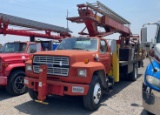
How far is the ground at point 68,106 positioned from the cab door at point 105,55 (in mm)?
1076

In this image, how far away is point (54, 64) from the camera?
5.35 metres

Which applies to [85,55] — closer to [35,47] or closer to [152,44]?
[152,44]

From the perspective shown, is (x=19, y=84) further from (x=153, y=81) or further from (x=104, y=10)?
(x=153, y=81)

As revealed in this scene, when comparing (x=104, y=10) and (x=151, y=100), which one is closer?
(x=151, y=100)

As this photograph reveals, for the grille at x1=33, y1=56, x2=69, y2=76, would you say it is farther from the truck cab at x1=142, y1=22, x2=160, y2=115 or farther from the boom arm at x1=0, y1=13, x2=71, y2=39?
the boom arm at x1=0, y1=13, x2=71, y2=39

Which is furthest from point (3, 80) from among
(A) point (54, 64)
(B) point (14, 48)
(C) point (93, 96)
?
(C) point (93, 96)

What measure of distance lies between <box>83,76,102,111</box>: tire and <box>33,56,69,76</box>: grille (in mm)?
783

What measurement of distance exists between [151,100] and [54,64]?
2.53m

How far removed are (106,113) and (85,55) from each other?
5.34 feet

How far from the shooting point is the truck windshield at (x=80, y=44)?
6355 mm

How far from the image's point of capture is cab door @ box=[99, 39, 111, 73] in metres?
6.52

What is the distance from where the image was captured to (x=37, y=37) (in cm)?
1370

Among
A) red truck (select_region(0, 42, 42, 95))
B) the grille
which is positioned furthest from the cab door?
red truck (select_region(0, 42, 42, 95))

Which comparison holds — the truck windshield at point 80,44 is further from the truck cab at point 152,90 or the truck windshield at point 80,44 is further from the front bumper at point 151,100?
the front bumper at point 151,100
